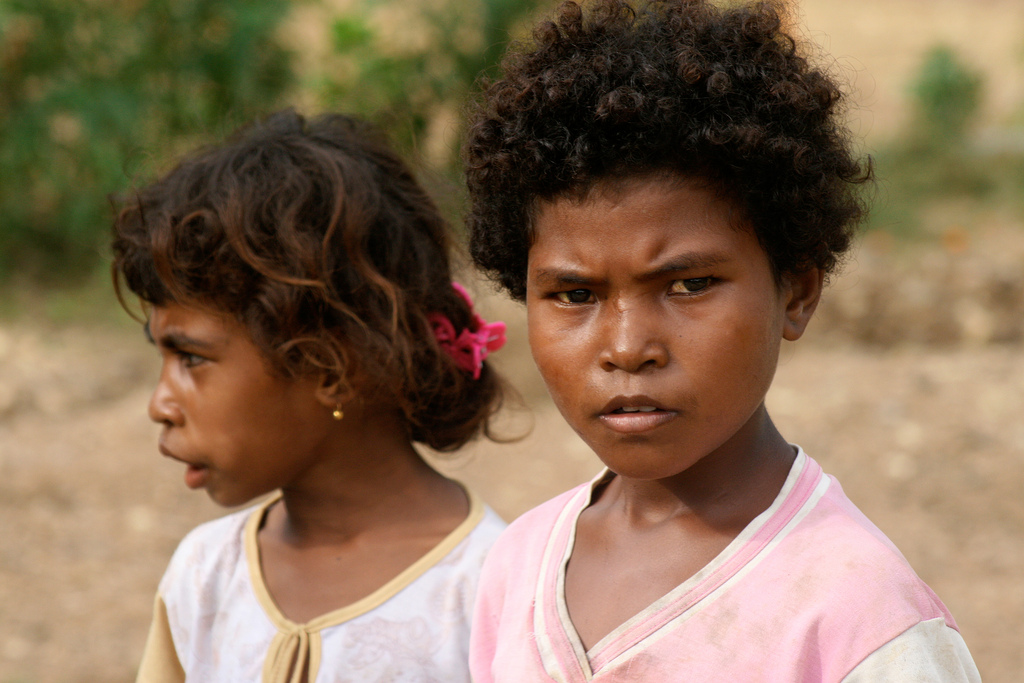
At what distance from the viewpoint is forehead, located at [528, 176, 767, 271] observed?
136cm

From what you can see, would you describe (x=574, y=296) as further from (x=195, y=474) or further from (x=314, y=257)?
(x=195, y=474)

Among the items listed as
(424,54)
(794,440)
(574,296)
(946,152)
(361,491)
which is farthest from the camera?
(946,152)

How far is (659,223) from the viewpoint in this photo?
1.36 metres

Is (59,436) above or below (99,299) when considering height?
below

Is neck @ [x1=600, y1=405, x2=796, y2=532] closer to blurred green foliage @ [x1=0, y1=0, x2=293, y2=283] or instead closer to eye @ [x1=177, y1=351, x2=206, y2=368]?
eye @ [x1=177, y1=351, x2=206, y2=368]

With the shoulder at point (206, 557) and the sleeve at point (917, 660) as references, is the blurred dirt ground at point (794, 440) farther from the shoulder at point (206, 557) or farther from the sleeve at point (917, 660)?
the sleeve at point (917, 660)

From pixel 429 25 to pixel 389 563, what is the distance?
183 inches

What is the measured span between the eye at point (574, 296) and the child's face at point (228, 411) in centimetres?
80

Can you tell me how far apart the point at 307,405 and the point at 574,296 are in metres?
0.84

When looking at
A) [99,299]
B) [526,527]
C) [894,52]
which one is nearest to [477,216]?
[526,527]

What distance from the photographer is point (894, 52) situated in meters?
12.1

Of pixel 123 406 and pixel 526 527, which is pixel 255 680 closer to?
pixel 526 527

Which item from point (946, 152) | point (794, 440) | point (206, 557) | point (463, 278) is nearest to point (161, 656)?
point (206, 557)

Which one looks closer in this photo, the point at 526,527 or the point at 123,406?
the point at 526,527
